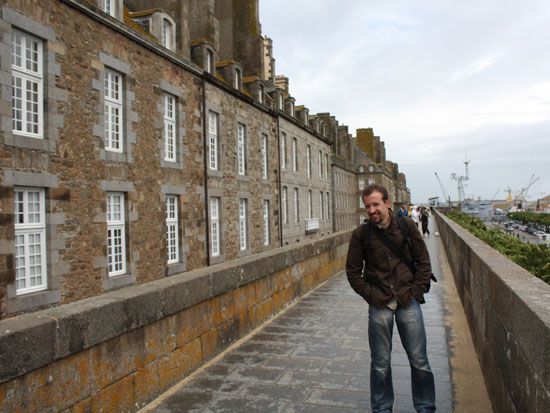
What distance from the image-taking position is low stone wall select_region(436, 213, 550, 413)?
238 centimetres

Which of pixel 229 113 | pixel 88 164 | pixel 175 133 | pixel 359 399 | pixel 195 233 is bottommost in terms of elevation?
pixel 359 399

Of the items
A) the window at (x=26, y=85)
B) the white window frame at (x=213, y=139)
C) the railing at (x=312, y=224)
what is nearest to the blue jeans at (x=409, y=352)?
the window at (x=26, y=85)

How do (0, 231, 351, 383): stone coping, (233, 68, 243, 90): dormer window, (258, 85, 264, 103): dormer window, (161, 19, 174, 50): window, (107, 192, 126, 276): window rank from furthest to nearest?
(258, 85, 264, 103): dormer window, (233, 68, 243, 90): dormer window, (161, 19, 174, 50): window, (107, 192, 126, 276): window, (0, 231, 351, 383): stone coping

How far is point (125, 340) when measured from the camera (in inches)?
155

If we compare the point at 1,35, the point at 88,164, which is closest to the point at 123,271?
the point at 88,164

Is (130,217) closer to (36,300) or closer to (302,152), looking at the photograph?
(36,300)

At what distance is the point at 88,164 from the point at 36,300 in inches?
139

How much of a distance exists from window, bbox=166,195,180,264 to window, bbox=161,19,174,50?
520 centimetres

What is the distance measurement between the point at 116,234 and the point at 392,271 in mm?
10955

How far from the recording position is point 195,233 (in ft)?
56.1

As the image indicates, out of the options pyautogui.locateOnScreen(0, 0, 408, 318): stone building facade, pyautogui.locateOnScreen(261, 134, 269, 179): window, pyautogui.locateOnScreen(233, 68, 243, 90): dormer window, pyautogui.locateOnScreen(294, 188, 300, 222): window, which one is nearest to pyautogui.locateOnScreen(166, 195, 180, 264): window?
pyautogui.locateOnScreen(0, 0, 408, 318): stone building facade

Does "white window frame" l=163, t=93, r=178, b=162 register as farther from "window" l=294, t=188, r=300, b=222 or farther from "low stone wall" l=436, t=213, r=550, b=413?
"window" l=294, t=188, r=300, b=222

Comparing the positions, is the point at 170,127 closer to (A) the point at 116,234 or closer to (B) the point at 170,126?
(B) the point at 170,126

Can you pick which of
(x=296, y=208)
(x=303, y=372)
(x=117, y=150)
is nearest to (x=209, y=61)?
(x=117, y=150)
